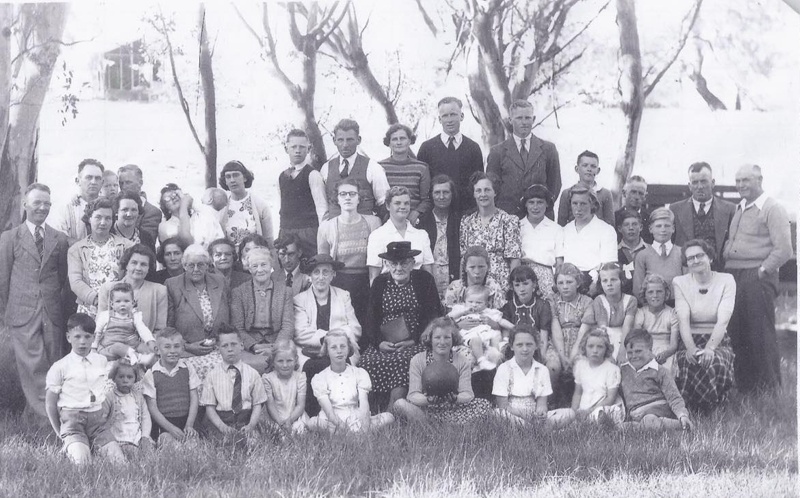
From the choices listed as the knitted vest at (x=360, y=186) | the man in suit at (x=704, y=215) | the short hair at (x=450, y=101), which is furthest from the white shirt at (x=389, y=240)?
the man in suit at (x=704, y=215)

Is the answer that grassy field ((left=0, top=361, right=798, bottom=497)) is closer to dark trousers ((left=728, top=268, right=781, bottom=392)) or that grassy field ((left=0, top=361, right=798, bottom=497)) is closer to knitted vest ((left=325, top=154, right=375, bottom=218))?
dark trousers ((left=728, top=268, right=781, bottom=392))

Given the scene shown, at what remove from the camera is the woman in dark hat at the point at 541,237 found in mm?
6809

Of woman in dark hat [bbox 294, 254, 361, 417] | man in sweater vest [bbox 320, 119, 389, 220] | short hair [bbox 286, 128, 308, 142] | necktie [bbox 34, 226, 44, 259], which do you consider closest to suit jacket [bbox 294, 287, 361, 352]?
woman in dark hat [bbox 294, 254, 361, 417]

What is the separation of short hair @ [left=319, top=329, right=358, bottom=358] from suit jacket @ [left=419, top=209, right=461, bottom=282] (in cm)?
101

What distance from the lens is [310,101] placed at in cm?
766

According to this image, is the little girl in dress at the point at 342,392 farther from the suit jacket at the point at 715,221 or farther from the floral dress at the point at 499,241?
the suit jacket at the point at 715,221

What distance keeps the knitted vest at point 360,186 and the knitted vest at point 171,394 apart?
1.78m

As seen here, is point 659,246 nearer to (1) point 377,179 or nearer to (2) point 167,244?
(1) point 377,179

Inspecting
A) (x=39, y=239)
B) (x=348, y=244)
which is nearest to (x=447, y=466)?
(x=348, y=244)

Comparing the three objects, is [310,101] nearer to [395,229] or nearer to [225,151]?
[225,151]

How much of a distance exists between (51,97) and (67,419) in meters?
2.98

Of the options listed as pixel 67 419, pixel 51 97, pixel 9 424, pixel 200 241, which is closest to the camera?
pixel 67 419

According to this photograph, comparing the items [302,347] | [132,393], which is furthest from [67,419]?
[302,347]

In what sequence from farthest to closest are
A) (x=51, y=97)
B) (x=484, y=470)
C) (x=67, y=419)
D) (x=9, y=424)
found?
(x=51, y=97)
(x=9, y=424)
(x=67, y=419)
(x=484, y=470)
